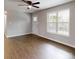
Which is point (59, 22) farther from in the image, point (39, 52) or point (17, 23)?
point (17, 23)

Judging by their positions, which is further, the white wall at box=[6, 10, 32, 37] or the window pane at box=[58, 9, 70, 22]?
the white wall at box=[6, 10, 32, 37]

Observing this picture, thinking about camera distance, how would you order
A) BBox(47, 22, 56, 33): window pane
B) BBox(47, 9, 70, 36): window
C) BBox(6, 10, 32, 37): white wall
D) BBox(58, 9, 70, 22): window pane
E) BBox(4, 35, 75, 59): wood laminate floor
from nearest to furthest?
BBox(4, 35, 75, 59): wood laminate floor → BBox(58, 9, 70, 22): window pane → BBox(47, 9, 70, 36): window → BBox(47, 22, 56, 33): window pane → BBox(6, 10, 32, 37): white wall

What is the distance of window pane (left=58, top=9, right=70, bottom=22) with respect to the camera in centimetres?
560

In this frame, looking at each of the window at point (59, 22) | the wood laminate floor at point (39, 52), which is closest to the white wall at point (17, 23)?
the window at point (59, 22)

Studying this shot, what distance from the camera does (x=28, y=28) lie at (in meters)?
11.1

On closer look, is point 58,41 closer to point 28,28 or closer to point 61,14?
point 61,14

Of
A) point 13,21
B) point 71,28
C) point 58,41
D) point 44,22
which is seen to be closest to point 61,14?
point 71,28

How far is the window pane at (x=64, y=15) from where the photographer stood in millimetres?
5598

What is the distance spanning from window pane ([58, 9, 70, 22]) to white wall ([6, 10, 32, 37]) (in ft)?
15.9

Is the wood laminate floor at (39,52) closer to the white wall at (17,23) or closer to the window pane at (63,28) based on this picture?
the window pane at (63,28)

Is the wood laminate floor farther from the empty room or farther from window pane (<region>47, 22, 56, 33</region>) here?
window pane (<region>47, 22, 56, 33</region>)

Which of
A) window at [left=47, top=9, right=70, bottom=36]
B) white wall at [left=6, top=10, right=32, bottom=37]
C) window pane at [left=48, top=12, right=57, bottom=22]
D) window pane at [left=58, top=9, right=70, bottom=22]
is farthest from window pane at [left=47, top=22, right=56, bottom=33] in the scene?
white wall at [left=6, top=10, right=32, bottom=37]

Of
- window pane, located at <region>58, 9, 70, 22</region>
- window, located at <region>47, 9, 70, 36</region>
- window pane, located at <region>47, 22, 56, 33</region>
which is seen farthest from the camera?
window pane, located at <region>47, 22, 56, 33</region>

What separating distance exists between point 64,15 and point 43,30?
3.16 metres
